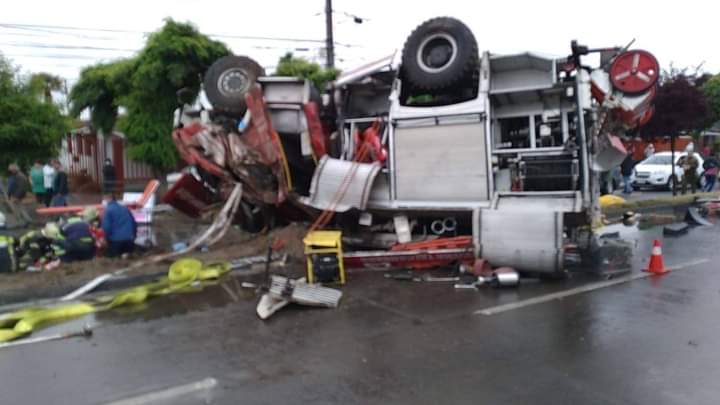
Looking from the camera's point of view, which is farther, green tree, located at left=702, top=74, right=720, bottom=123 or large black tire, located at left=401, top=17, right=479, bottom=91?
green tree, located at left=702, top=74, right=720, bottom=123

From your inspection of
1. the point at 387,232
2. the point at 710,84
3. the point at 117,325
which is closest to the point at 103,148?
the point at 387,232

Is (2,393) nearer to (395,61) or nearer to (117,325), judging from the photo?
(117,325)

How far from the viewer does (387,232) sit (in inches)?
357

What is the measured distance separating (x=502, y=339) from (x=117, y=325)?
368 centimetres

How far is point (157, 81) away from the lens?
644 inches

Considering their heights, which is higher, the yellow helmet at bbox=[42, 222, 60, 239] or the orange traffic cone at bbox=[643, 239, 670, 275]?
the yellow helmet at bbox=[42, 222, 60, 239]

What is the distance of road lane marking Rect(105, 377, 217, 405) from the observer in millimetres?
4070

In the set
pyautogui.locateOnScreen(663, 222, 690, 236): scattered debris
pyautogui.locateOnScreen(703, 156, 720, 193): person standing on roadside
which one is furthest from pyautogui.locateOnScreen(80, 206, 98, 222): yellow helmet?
pyautogui.locateOnScreen(703, 156, 720, 193): person standing on roadside

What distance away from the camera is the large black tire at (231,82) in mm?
9539

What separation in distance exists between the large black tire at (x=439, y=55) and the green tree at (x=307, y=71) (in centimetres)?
1099

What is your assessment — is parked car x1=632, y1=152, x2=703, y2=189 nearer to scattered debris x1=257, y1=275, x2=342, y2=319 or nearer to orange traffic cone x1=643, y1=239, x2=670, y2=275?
orange traffic cone x1=643, y1=239, x2=670, y2=275

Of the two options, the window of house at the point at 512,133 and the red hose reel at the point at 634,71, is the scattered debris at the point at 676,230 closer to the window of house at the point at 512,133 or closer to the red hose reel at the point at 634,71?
the red hose reel at the point at 634,71

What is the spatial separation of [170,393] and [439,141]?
17.3ft

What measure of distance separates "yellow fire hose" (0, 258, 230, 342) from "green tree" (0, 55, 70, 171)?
823 centimetres
